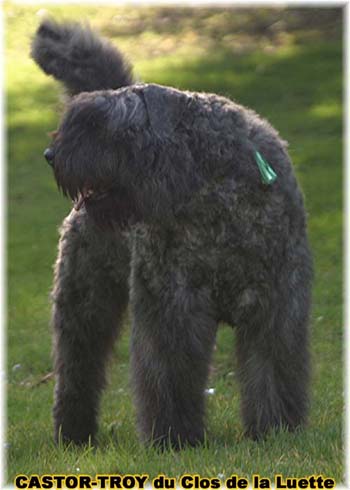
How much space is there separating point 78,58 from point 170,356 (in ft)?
7.13

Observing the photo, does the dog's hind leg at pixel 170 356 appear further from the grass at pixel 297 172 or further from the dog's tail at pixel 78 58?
the dog's tail at pixel 78 58

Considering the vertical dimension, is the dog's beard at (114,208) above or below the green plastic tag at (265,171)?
below

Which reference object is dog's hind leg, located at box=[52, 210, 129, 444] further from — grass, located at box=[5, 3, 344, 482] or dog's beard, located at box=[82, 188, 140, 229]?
dog's beard, located at box=[82, 188, 140, 229]

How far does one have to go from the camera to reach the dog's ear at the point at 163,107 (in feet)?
19.1

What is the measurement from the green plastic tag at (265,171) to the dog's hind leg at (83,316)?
1096 millimetres

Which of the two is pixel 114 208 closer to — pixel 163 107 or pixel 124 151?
pixel 124 151

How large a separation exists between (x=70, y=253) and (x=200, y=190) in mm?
1311

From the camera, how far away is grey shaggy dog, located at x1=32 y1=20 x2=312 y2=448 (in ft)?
19.0

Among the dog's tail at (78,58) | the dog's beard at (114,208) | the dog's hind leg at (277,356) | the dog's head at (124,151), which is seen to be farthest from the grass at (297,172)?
the dog's head at (124,151)

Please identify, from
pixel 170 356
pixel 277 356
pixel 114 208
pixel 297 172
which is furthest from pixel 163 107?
pixel 297 172

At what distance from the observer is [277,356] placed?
19.9 feet

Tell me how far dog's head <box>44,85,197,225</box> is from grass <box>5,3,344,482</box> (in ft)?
4.39

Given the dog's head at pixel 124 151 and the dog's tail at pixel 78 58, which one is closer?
the dog's head at pixel 124 151

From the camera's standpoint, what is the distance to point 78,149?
18.7ft
